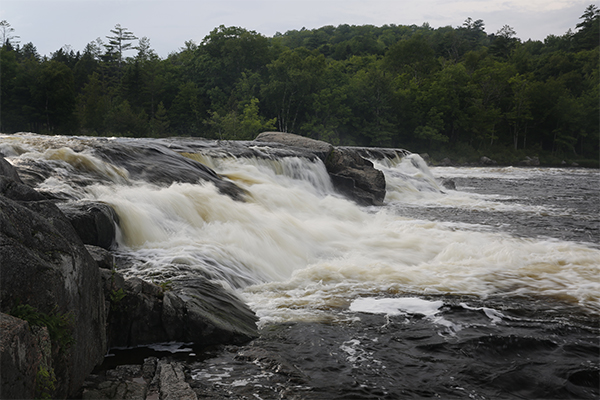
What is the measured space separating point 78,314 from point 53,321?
1.07 feet

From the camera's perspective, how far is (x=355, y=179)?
1725cm

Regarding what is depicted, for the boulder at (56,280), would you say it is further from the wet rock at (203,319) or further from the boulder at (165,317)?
the wet rock at (203,319)

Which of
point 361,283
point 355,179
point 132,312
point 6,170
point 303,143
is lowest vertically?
point 361,283

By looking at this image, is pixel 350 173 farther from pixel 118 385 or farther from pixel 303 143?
pixel 118 385

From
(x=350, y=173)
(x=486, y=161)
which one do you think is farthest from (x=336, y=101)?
(x=350, y=173)

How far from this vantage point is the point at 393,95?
193 feet

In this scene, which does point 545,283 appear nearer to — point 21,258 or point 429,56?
point 21,258

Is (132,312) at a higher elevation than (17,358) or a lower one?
lower

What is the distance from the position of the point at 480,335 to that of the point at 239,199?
22.8 ft

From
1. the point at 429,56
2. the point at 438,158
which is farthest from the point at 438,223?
the point at 429,56

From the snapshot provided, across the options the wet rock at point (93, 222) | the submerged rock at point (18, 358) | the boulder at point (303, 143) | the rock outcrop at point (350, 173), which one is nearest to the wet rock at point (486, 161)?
the rock outcrop at point (350, 173)

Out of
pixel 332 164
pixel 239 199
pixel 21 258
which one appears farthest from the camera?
pixel 332 164

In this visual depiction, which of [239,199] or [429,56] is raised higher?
[429,56]

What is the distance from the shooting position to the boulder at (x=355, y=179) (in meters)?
16.6
